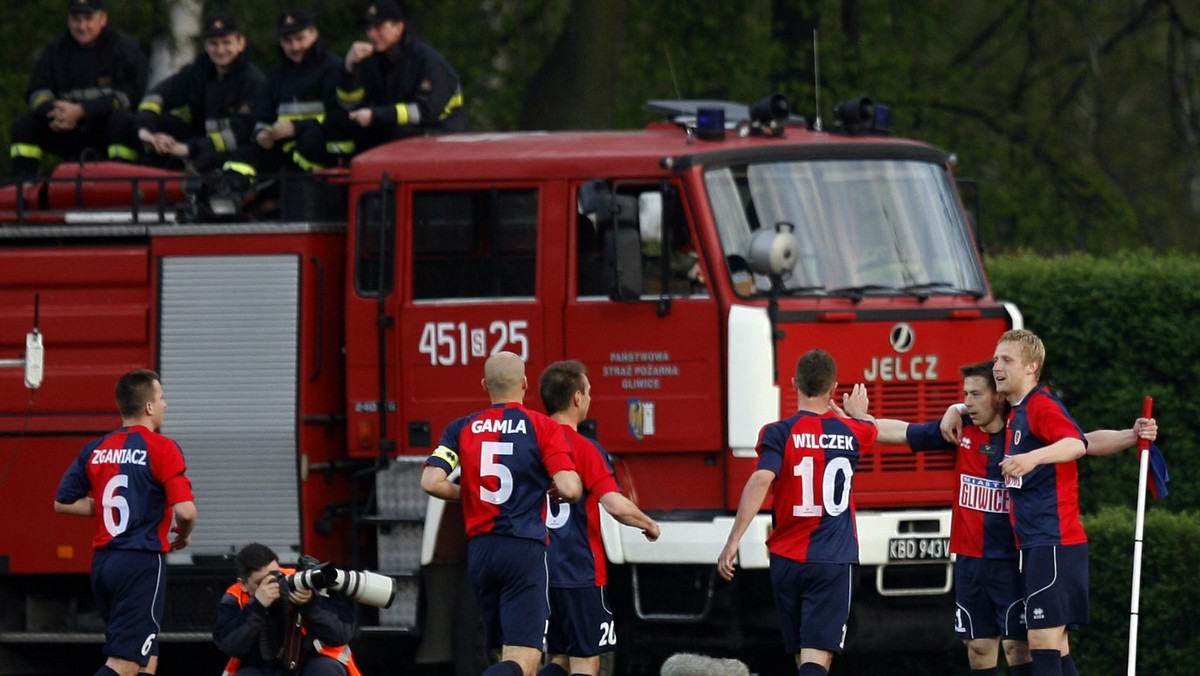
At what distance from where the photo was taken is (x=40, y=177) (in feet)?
38.0

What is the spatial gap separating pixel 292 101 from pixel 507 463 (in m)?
4.27

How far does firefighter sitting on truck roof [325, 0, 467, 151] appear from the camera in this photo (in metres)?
11.5

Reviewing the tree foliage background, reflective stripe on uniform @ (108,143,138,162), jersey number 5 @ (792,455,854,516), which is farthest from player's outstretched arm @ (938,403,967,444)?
the tree foliage background

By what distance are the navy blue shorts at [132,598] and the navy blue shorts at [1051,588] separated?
157 inches

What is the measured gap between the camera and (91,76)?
42.2ft

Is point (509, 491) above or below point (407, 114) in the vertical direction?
below

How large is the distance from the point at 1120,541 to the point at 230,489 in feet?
16.0

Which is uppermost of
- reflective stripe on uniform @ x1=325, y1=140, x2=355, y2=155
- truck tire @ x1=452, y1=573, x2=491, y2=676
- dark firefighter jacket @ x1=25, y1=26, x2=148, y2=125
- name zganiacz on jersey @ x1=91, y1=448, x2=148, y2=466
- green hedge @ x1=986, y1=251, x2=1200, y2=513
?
dark firefighter jacket @ x1=25, y1=26, x2=148, y2=125

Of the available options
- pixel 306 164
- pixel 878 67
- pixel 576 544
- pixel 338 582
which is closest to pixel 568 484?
pixel 576 544

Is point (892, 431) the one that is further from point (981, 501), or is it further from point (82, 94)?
point (82, 94)

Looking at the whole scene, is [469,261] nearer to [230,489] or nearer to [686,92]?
[230,489]

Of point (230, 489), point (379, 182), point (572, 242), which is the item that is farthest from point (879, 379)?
point (230, 489)

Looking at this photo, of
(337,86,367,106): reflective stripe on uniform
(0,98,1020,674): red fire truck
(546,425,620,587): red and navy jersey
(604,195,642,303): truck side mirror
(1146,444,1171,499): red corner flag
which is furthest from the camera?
(337,86,367,106): reflective stripe on uniform

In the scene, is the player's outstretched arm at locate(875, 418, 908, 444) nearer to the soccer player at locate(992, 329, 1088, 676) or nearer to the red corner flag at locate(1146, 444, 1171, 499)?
the soccer player at locate(992, 329, 1088, 676)
